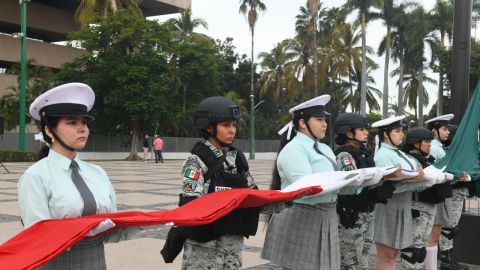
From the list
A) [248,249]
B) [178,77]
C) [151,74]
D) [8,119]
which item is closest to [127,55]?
→ [151,74]

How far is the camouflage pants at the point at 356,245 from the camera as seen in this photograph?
4.78 metres

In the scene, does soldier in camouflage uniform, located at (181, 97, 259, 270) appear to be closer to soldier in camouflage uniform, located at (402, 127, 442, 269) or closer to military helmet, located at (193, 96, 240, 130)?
military helmet, located at (193, 96, 240, 130)

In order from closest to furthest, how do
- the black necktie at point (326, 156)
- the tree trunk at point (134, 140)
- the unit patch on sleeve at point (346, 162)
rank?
the black necktie at point (326, 156) < the unit patch on sleeve at point (346, 162) < the tree trunk at point (134, 140)

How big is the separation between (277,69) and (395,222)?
5345 centimetres

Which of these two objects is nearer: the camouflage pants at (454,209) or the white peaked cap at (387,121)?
the white peaked cap at (387,121)

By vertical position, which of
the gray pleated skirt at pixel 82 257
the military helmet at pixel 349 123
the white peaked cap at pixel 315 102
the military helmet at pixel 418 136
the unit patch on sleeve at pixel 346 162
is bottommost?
the gray pleated skirt at pixel 82 257

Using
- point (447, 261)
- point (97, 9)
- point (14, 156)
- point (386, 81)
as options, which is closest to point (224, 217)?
point (447, 261)

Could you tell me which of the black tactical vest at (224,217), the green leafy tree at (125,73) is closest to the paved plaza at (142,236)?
the black tactical vest at (224,217)

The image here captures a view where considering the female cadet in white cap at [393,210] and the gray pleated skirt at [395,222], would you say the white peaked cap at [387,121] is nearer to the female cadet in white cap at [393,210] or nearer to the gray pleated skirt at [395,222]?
the female cadet in white cap at [393,210]

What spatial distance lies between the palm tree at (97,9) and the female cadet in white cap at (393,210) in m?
33.2

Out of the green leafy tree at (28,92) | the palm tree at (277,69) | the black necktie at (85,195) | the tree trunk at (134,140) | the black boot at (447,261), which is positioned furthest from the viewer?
the palm tree at (277,69)

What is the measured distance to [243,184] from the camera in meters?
3.86

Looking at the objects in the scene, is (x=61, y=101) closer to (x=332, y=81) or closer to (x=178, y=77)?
(x=178, y=77)

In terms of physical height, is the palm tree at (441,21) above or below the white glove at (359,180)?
above
